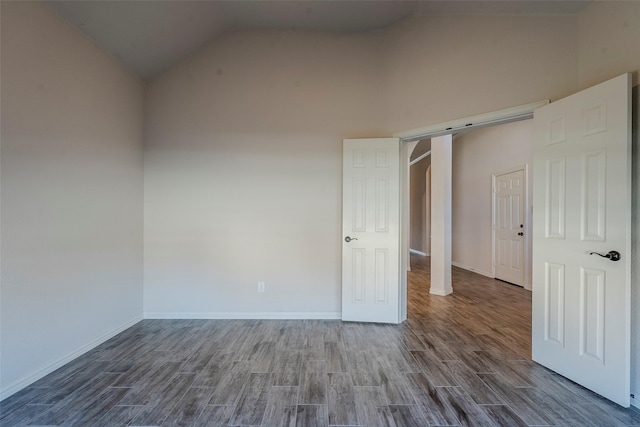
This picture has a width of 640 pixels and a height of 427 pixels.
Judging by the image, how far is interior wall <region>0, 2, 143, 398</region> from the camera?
191 centimetres

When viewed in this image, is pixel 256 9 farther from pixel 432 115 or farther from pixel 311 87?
pixel 432 115

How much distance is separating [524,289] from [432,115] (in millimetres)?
3688

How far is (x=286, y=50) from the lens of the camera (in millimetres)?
3334

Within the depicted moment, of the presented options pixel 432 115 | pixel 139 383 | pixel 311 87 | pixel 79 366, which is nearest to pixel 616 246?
pixel 432 115

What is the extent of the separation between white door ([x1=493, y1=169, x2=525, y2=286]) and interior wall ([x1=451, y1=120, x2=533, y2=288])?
0.15m

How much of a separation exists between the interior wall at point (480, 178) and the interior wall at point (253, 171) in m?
3.52

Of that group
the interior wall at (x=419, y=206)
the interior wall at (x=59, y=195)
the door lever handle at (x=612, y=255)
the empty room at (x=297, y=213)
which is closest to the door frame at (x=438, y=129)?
the empty room at (x=297, y=213)

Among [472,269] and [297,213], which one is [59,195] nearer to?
[297,213]

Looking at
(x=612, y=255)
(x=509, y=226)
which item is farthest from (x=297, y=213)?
(x=509, y=226)

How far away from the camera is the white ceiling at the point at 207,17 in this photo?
7.70 ft

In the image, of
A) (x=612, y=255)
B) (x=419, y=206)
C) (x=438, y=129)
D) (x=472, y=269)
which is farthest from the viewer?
(x=419, y=206)

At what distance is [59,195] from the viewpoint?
2238 mm

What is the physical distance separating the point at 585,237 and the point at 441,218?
8.21 ft

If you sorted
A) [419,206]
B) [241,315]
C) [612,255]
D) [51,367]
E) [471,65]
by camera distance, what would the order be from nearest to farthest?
[612,255] → [51,367] → [471,65] → [241,315] → [419,206]
